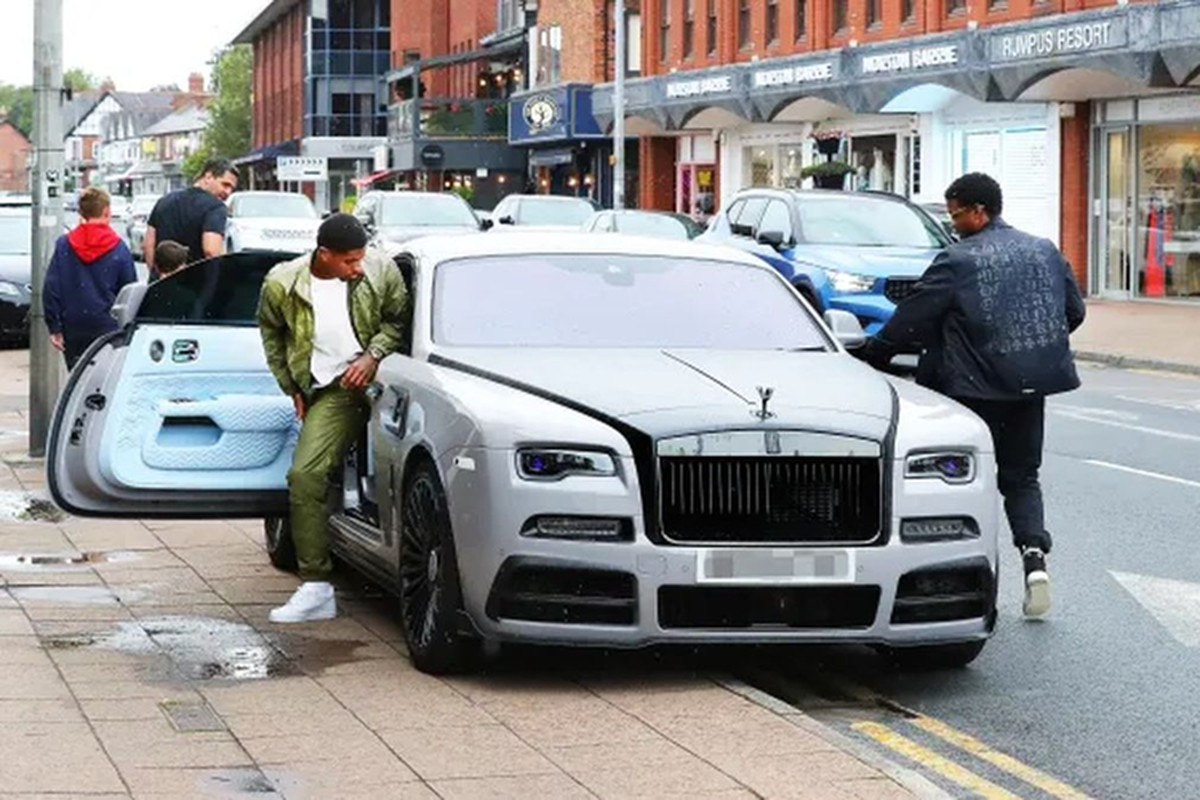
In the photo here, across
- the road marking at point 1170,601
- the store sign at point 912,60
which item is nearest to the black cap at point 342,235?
the road marking at point 1170,601

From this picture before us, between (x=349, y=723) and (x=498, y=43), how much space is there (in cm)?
→ 6838

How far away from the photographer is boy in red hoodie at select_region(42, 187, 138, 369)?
1467cm

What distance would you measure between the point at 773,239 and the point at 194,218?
8.88 metres

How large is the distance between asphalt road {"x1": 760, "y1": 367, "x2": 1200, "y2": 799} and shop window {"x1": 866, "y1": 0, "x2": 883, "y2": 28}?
102 feet

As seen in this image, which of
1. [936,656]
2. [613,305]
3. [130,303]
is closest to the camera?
[936,656]

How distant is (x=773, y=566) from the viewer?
796cm

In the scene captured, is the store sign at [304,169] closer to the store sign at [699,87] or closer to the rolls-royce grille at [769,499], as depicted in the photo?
the store sign at [699,87]

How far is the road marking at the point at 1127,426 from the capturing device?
17734 millimetres

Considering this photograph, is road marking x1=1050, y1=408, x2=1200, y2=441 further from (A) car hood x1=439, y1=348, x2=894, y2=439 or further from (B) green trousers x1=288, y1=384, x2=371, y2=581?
(B) green trousers x1=288, y1=384, x2=371, y2=581

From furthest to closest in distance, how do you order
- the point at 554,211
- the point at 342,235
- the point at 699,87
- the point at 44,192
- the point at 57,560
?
the point at 699,87 → the point at 554,211 → the point at 44,192 → the point at 57,560 → the point at 342,235

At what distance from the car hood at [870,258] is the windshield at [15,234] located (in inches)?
435

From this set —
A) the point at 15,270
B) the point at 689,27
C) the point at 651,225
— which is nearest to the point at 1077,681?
the point at 15,270

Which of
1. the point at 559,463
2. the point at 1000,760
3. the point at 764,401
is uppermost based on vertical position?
the point at 764,401

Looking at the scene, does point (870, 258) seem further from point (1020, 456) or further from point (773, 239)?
point (1020, 456)
